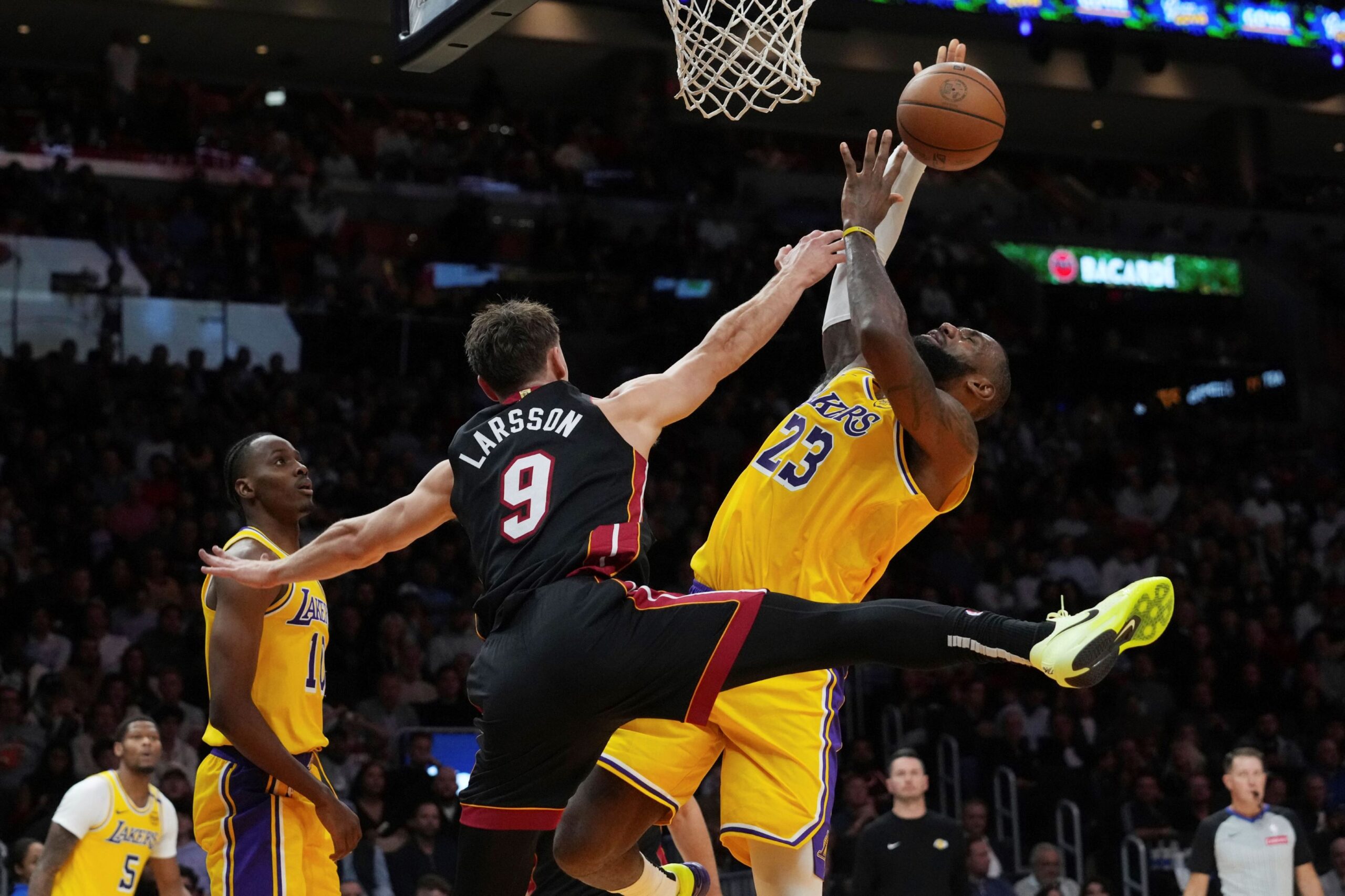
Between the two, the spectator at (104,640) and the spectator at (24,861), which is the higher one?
the spectator at (104,640)

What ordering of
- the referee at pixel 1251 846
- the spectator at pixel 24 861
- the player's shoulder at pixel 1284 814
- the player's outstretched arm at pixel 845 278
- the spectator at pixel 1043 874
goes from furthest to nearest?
the spectator at pixel 1043 874, the player's shoulder at pixel 1284 814, the referee at pixel 1251 846, the spectator at pixel 24 861, the player's outstretched arm at pixel 845 278

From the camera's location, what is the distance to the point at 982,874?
422 inches

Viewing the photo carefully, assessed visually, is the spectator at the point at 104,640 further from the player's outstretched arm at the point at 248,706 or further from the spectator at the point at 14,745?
the player's outstretched arm at the point at 248,706

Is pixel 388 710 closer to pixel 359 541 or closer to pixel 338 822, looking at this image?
pixel 338 822

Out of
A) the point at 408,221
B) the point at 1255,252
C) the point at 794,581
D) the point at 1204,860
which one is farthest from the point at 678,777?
the point at 1255,252

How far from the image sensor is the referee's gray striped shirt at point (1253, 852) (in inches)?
340

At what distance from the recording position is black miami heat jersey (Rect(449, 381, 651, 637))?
438cm

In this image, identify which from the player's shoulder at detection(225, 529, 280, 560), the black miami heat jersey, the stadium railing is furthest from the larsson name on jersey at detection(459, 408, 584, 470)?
the stadium railing

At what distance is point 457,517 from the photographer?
4.66 metres

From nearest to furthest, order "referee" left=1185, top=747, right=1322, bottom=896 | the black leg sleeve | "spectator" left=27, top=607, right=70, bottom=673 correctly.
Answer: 1. the black leg sleeve
2. "referee" left=1185, top=747, right=1322, bottom=896
3. "spectator" left=27, top=607, right=70, bottom=673

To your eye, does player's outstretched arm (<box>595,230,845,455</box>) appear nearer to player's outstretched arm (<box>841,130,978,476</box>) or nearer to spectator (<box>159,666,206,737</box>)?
player's outstretched arm (<box>841,130,978,476</box>)

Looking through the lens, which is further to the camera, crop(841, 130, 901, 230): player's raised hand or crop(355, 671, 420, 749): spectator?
crop(355, 671, 420, 749): spectator

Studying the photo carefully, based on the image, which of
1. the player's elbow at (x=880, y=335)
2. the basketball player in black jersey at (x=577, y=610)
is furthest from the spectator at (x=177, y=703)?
the player's elbow at (x=880, y=335)

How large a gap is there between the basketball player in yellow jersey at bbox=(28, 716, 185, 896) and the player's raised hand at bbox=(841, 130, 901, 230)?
4.06 metres
